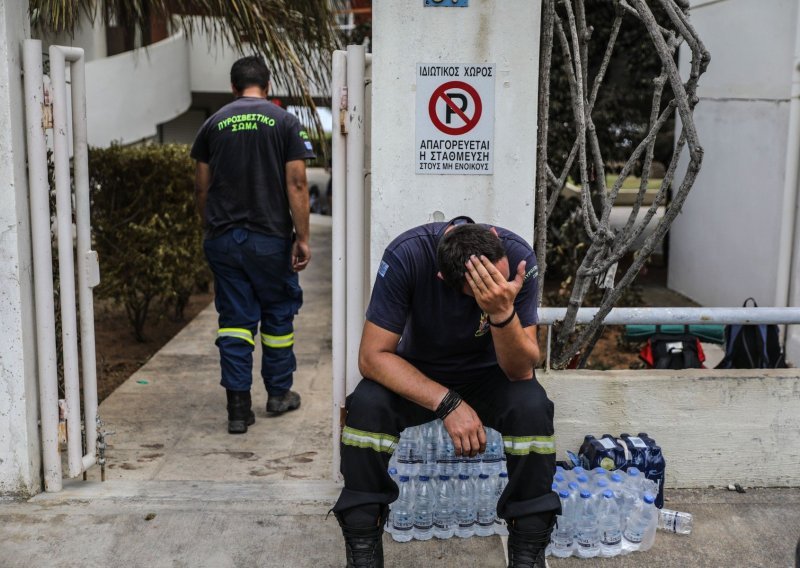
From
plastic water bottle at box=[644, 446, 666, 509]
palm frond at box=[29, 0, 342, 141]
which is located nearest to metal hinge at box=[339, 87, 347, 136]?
plastic water bottle at box=[644, 446, 666, 509]

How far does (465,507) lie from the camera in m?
4.11

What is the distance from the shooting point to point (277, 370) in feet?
18.2

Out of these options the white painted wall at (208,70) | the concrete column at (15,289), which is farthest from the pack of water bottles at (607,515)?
the white painted wall at (208,70)

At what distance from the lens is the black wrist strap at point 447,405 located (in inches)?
141

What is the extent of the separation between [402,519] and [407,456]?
25 centimetres

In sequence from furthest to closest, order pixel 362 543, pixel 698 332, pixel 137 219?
pixel 137 219
pixel 698 332
pixel 362 543

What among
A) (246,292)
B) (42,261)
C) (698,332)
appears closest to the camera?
(42,261)

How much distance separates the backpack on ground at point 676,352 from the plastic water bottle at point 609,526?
1484 millimetres

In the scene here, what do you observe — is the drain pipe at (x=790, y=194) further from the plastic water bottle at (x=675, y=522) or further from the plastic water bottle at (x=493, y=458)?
the plastic water bottle at (x=493, y=458)

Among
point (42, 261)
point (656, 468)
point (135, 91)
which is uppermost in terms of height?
point (135, 91)

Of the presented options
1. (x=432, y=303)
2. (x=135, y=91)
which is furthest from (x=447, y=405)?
(x=135, y=91)

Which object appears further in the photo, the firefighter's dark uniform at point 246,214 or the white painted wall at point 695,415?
the firefighter's dark uniform at point 246,214

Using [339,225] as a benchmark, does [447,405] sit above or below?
below

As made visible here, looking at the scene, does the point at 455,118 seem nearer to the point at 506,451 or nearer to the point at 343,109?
the point at 343,109
